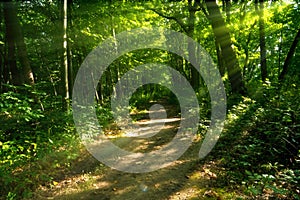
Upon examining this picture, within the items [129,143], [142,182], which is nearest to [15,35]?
[129,143]

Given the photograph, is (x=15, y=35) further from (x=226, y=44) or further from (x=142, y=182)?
(x=226, y=44)

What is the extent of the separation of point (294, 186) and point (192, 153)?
294cm

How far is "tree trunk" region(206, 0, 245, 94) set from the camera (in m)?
9.34

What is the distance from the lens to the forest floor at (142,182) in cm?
486

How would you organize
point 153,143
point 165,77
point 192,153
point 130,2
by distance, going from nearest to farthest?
point 192,153
point 153,143
point 130,2
point 165,77

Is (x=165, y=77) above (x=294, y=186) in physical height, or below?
above

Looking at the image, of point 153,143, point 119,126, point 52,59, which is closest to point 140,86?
point 52,59

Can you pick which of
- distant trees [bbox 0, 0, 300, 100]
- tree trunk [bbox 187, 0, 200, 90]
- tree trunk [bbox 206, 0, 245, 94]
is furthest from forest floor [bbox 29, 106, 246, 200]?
tree trunk [bbox 187, 0, 200, 90]

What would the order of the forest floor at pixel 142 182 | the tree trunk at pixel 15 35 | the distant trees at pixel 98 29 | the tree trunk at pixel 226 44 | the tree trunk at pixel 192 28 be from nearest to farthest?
1. the forest floor at pixel 142 182
2. the tree trunk at pixel 15 35
3. the distant trees at pixel 98 29
4. the tree trunk at pixel 226 44
5. the tree trunk at pixel 192 28

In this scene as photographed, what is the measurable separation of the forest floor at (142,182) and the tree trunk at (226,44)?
4.38m

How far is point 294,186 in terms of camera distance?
4.48 metres

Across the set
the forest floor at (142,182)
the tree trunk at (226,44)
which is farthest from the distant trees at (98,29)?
the forest floor at (142,182)

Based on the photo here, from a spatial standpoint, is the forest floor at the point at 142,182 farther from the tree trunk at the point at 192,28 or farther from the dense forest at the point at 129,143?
the tree trunk at the point at 192,28

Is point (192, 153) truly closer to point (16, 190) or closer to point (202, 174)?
point (202, 174)
